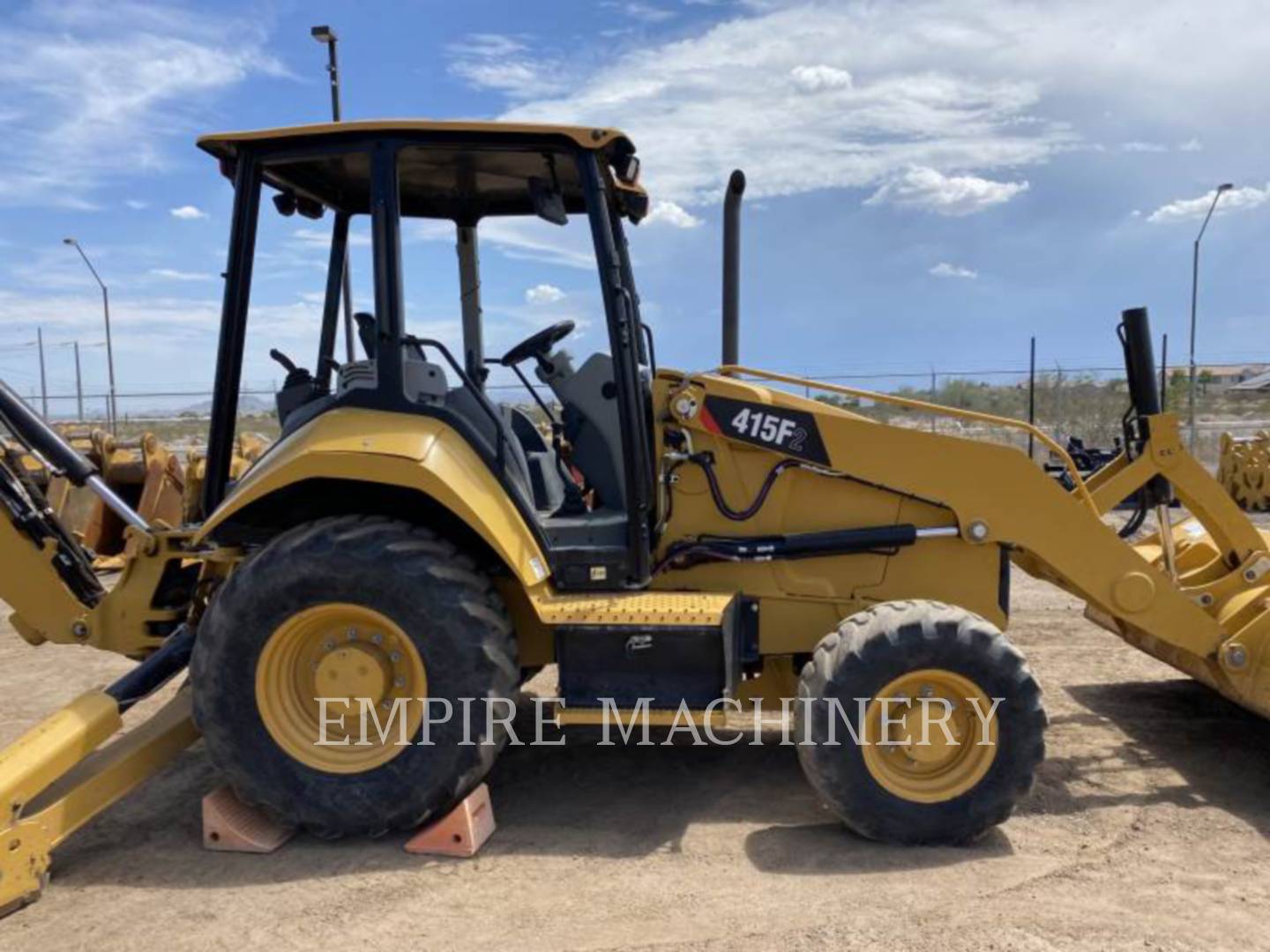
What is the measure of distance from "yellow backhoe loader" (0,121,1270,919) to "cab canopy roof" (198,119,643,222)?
0.02 m

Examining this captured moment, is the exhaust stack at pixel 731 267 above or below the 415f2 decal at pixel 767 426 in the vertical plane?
above

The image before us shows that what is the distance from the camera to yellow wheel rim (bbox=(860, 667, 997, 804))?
397cm

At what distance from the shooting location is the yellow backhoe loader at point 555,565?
3.99 m

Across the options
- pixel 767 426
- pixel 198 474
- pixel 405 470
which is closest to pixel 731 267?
pixel 767 426

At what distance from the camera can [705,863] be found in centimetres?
391

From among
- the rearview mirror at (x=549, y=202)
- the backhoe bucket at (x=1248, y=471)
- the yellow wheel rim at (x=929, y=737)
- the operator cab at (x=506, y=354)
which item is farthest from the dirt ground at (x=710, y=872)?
the backhoe bucket at (x=1248, y=471)

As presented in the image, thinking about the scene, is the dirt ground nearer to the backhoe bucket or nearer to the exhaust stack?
the exhaust stack

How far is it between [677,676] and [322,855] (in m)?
1.58

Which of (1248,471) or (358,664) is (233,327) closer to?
(358,664)

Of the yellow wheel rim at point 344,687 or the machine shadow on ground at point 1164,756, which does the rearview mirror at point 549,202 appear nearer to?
the yellow wheel rim at point 344,687

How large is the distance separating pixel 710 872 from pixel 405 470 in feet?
6.34

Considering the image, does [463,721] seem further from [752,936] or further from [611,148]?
[611,148]

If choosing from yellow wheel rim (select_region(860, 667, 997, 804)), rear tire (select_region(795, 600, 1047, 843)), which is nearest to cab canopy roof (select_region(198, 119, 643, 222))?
rear tire (select_region(795, 600, 1047, 843))

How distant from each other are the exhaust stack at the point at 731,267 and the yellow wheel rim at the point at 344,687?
214cm
